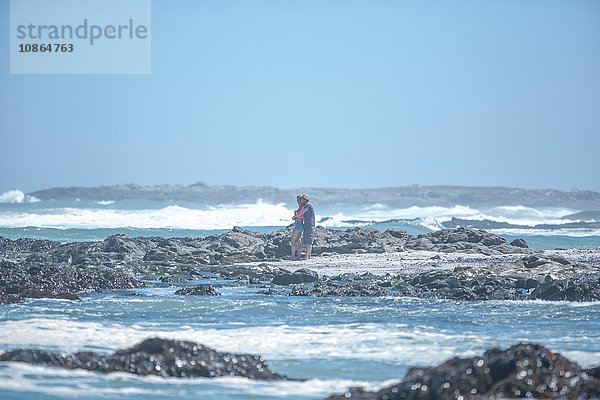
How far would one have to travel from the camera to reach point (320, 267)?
20.1m

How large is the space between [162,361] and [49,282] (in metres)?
8.42

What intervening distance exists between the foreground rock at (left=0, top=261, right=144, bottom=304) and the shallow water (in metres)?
0.64

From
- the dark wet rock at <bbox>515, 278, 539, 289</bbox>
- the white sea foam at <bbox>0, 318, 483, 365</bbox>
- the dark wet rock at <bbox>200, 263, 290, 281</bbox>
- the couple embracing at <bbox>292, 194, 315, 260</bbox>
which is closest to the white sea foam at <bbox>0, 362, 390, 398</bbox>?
the white sea foam at <bbox>0, 318, 483, 365</bbox>

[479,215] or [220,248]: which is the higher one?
[479,215]

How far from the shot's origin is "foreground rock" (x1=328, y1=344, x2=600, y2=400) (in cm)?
625

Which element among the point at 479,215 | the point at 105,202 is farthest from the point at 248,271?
the point at 105,202

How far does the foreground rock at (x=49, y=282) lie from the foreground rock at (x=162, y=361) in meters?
5.59

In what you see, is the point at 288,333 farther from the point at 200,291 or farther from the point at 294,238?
the point at 294,238

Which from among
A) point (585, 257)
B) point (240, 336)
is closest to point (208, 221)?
point (585, 257)

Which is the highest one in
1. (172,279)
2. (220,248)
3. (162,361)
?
(220,248)

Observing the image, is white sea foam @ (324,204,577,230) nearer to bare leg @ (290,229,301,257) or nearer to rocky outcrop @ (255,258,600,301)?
bare leg @ (290,229,301,257)

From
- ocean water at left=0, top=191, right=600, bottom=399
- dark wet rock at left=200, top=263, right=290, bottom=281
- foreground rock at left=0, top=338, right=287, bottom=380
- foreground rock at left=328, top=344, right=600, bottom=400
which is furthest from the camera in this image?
dark wet rock at left=200, top=263, right=290, bottom=281

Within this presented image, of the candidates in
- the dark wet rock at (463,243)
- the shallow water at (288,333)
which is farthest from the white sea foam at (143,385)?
the dark wet rock at (463,243)

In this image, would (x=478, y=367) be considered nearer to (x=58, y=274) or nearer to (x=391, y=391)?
(x=391, y=391)
